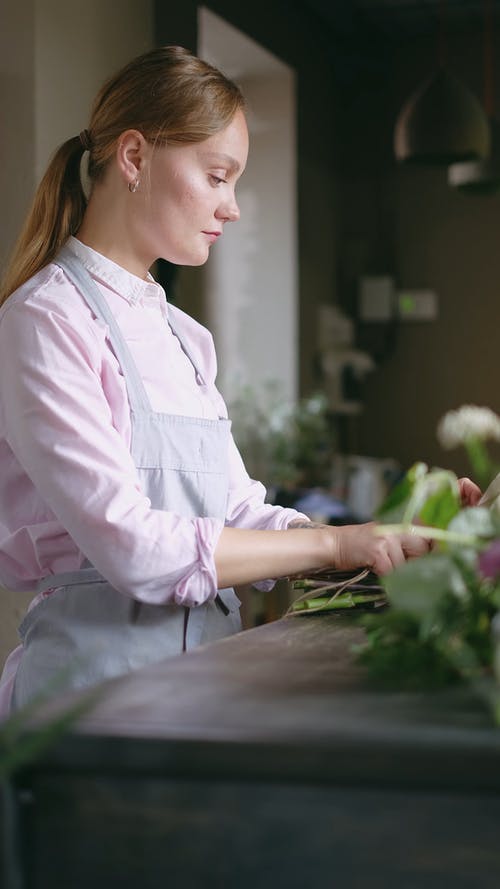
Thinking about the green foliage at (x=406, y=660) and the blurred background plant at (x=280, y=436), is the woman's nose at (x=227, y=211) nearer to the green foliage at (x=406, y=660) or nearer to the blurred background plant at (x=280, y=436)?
the green foliage at (x=406, y=660)

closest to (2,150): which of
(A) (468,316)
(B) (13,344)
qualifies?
(B) (13,344)

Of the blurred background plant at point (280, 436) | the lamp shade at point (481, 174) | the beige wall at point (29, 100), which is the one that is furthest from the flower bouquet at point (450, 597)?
the blurred background plant at point (280, 436)

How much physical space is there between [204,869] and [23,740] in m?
0.15

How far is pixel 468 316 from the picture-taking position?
6.29 m

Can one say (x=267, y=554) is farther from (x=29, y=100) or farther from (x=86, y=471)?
(x=29, y=100)

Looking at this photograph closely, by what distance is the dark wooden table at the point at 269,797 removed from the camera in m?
0.83

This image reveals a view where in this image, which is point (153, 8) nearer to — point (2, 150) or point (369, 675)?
point (2, 150)

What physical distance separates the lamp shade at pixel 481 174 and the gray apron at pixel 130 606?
3.13 meters

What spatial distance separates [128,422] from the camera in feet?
5.31

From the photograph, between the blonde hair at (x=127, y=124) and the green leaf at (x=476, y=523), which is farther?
the blonde hair at (x=127, y=124)

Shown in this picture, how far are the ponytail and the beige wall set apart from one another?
1.14 meters

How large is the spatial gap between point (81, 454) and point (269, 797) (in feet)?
2.13

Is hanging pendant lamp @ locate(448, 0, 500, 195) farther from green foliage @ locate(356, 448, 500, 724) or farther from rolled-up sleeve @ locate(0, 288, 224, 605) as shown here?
green foliage @ locate(356, 448, 500, 724)

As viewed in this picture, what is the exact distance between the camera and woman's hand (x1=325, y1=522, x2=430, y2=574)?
156cm
